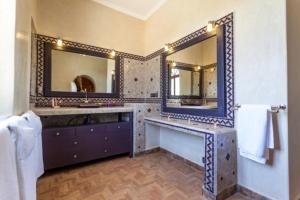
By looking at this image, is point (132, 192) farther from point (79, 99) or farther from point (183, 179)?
point (79, 99)

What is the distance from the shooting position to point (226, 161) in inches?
64.1

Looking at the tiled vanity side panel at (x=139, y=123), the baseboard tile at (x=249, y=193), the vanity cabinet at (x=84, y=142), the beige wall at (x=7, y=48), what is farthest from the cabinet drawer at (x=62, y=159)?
the baseboard tile at (x=249, y=193)

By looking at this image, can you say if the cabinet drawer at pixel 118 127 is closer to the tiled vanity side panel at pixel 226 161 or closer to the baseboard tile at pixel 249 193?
the tiled vanity side panel at pixel 226 161

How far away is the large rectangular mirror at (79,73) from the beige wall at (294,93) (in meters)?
2.60

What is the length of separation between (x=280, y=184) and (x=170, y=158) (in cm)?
154

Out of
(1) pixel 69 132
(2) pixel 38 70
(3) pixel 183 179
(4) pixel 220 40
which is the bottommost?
(3) pixel 183 179

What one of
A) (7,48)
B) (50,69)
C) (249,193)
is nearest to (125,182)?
(249,193)

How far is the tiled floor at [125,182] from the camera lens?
163 centimetres

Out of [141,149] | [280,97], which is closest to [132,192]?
[141,149]

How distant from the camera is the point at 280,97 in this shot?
4.60 feet

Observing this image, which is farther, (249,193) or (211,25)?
(211,25)

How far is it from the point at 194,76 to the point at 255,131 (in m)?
1.16

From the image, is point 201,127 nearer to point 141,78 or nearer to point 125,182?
point 125,182

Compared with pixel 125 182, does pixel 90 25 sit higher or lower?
higher
